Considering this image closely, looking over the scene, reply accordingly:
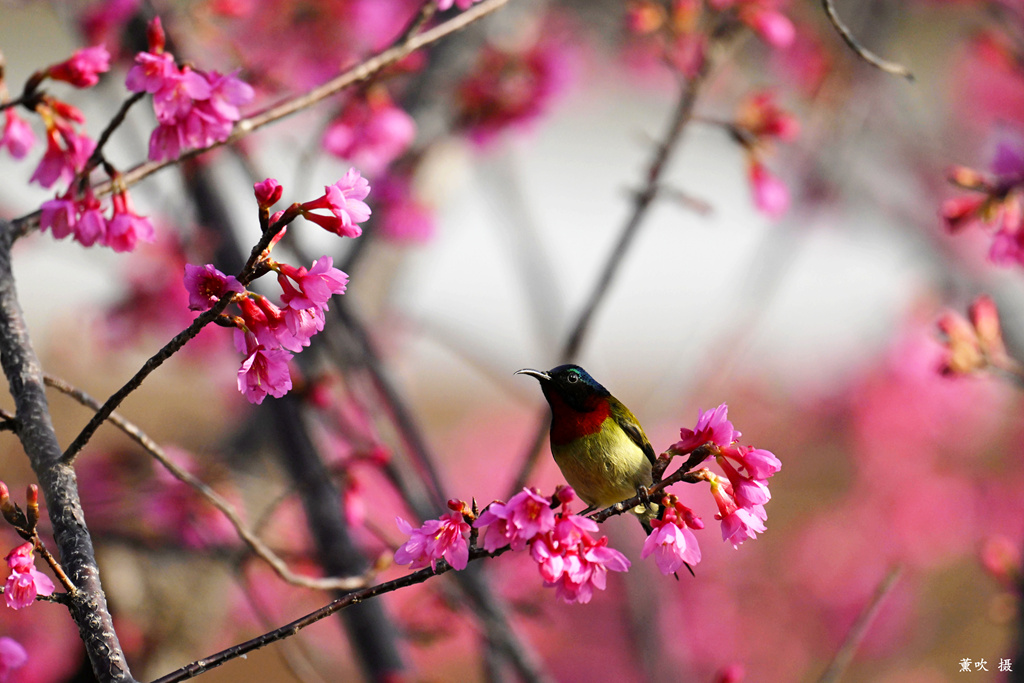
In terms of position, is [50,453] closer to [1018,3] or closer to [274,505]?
[274,505]

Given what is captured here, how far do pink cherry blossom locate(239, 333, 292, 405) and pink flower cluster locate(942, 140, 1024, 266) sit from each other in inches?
→ 53.2

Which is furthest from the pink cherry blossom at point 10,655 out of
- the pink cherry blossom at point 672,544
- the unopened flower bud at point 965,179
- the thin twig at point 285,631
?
the unopened flower bud at point 965,179

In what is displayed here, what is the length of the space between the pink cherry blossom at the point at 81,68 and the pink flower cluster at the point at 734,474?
1045 millimetres

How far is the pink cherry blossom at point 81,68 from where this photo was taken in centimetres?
129

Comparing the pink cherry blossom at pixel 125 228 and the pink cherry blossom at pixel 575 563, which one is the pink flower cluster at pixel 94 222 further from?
the pink cherry blossom at pixel 575 563

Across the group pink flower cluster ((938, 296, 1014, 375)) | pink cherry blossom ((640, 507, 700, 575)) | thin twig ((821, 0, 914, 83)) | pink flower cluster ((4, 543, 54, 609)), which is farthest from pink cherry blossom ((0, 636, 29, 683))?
pink flower cluster ((938, 296, 1014, 375))

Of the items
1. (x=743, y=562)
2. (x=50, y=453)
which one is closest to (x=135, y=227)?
(x=50, y=453)

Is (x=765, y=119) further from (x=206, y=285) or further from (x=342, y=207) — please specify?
(x=206, y=285)

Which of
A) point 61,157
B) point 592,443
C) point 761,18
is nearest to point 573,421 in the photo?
point 592,443

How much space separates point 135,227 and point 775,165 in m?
4.29

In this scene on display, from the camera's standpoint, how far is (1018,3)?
345 cm

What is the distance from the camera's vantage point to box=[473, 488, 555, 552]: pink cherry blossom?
36.0 inches

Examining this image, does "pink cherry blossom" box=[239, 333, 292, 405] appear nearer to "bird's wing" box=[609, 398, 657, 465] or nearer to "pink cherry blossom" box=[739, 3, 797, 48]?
"bird's wing" box=[609, 398, 657, 465]

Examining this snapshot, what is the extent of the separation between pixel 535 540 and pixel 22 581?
0.56m
